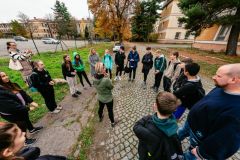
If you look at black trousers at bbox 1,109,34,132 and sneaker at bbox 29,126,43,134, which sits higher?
black trousers at bbox 1,109,34,132

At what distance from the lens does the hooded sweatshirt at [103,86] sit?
9.90 feet

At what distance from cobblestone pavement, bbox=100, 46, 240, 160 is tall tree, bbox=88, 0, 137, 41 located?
62.3ft

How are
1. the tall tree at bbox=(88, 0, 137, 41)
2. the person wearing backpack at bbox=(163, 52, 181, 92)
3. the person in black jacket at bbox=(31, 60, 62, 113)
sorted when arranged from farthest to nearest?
the tall tree at bbox=(88, 0, 137, 41)
the person wearing backpack at bbox=(163, 52, 181, 92)
the person in black jacket at bbox=(31, 60, 62, 113)

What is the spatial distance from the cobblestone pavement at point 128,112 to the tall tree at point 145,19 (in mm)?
32979

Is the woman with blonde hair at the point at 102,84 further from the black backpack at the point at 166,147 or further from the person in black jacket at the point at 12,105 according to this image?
the black backpack at the point at 166,147

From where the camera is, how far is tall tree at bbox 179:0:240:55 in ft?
36.6

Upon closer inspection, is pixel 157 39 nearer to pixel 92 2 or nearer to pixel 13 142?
pixel 92 2

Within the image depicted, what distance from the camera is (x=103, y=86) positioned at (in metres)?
3.04

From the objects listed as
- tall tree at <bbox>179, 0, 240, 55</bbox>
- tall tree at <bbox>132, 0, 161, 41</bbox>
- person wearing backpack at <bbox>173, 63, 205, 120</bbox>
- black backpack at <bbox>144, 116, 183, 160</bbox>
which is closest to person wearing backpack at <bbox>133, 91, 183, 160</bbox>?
black backpack at <bbox>144, 116, 183, 160</bbox>

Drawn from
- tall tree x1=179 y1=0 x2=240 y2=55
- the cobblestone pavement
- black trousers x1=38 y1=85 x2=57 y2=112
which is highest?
tall tree x1=179 y1=0 x2=240 y2=55

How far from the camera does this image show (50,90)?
3.90m

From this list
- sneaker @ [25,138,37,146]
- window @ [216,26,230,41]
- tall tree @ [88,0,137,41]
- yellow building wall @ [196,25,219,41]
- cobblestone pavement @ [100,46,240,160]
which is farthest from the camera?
tall tree @ [88,0,137,41]

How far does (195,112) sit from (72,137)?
2998mm

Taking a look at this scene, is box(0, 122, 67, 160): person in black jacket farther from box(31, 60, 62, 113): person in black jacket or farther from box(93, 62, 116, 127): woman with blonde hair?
box(31, 60, 62, 113): person in black jacket
